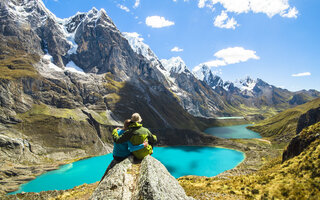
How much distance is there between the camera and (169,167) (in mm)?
100875

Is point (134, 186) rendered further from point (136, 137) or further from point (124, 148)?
point (124, 148)

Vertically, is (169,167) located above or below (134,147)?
below

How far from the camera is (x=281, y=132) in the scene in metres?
187

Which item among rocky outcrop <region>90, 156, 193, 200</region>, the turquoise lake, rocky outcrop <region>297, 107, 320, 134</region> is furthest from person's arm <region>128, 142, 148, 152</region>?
rocky outcrop <region>297, 107, 320, 134</region>

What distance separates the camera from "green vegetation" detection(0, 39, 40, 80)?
148 metres

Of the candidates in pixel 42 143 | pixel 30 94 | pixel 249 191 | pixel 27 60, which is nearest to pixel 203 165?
pixel 249 191

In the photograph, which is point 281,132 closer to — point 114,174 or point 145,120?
point 145,120

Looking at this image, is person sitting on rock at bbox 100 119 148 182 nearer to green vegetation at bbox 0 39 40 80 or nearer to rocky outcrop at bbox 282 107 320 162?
rocky outcrop at bbox 282 107 320 162

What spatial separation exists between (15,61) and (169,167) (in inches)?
6850

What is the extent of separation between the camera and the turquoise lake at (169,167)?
3118 inches

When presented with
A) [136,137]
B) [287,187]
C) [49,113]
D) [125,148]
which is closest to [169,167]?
[287,187]

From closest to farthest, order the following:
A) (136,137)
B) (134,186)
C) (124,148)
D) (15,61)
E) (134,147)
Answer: (134,186)
(136,137)
(134,147)
(124,148)
(15,61)

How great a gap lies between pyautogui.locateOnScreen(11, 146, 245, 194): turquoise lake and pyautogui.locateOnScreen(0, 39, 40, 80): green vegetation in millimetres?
97871

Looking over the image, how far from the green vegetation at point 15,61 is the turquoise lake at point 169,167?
321 ft
